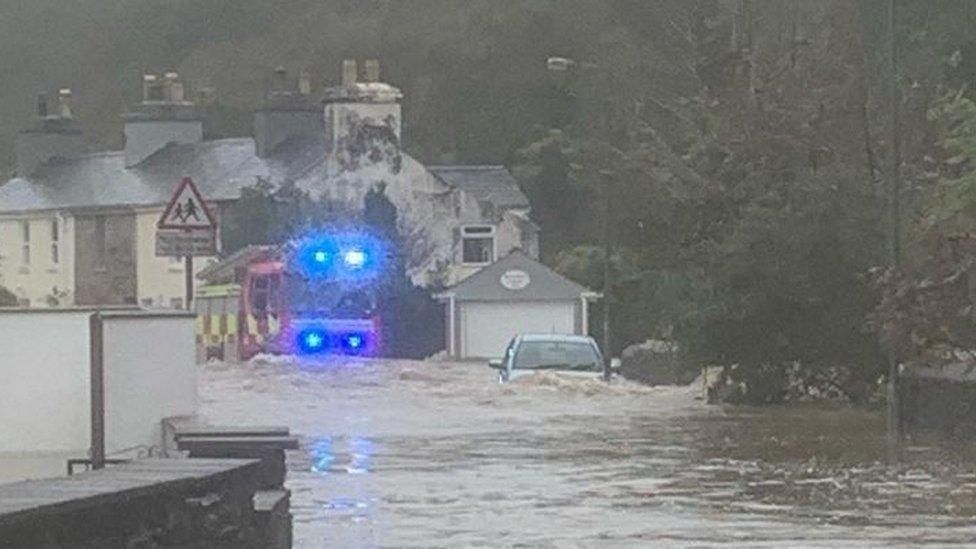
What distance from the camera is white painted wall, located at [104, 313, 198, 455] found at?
69.7ft

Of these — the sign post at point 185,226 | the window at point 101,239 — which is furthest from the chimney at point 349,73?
the sign post at point 185,226

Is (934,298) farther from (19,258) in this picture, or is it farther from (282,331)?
(19,258)

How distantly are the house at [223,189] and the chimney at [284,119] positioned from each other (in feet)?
0.14

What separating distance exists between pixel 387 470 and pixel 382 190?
5510 cm

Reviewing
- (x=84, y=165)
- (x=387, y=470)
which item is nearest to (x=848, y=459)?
(x=387, y=470)

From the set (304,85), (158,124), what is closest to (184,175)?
(304,85)

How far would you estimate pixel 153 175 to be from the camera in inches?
3374

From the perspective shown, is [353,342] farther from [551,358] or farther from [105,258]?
[551,358]

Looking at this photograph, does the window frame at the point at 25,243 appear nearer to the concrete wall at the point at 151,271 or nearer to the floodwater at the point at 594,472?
the concrete wall at the point at 151,271

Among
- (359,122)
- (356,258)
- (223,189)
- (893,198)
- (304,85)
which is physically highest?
(304,85)

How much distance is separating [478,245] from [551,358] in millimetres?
34457

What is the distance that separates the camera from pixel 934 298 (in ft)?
121

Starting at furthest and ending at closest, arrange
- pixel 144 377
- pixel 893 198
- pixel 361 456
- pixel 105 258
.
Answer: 1. pixel 105 258
2. pixel 893 198
3. pixel 361 456
4. pixel 144 377

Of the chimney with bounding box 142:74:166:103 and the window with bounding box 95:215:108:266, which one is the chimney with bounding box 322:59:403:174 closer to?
the chimney with bounding box 142:74:166:103
